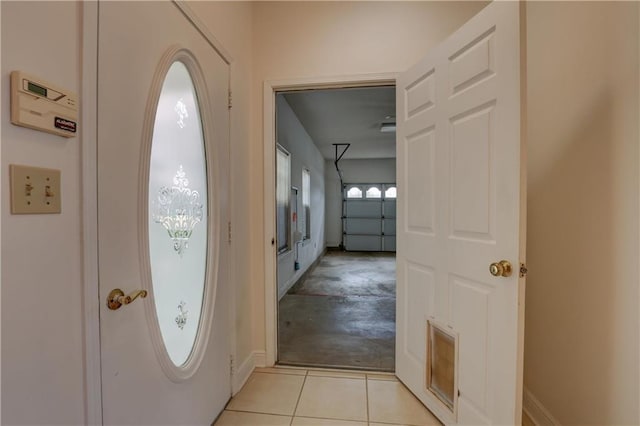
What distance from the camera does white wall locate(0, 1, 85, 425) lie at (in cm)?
66

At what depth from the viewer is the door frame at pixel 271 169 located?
2.11 meters

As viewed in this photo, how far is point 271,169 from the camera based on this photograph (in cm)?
218

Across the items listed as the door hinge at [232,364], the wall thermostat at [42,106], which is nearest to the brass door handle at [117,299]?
the wall thermostat at [42,106]

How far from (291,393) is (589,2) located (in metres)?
2.62

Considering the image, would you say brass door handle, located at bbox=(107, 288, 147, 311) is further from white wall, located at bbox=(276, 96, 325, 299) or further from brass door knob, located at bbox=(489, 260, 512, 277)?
white wall, located at bbox=(276, 96, 325, 299)

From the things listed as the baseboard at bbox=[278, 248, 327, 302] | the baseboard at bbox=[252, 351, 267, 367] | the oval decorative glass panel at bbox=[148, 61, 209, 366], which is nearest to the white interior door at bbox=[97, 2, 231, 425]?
the oval decorative glass panel at bbox=[148, 61, 209, 366]

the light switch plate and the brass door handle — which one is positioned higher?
the light switch plate

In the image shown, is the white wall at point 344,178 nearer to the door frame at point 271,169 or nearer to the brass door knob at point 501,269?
the door frame at point 271,169

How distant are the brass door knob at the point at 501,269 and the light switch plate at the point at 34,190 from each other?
1.58 m

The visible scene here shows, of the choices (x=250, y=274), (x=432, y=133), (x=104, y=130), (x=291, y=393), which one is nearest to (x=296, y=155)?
(x=250, y=274)

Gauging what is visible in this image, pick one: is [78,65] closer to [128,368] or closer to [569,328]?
[128,368]

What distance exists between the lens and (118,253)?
3.18 feet

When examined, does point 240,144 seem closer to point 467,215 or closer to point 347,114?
point 467,215

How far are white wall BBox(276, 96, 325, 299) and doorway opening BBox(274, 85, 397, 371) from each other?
15 mm
